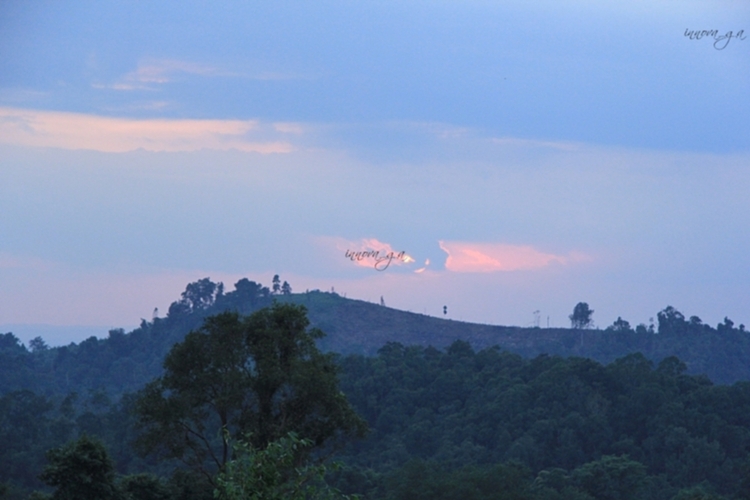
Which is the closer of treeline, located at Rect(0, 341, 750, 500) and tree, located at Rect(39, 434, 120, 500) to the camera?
tree, located at Rect(39, 434, 120, 500)

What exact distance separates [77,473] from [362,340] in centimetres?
12529

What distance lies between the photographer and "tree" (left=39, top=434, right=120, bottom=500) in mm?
31500

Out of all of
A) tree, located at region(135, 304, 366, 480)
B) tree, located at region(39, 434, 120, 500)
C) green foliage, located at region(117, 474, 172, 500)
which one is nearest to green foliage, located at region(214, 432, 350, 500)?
tree, located at region(135, 304, 366, 480)

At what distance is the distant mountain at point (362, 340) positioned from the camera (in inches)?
5433

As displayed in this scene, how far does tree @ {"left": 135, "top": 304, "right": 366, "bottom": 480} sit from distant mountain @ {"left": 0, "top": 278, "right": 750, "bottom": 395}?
327 feet

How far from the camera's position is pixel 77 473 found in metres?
31.6

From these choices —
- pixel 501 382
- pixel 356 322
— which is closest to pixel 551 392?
→ pixel 501 382

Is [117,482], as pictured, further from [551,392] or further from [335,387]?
[551,392]

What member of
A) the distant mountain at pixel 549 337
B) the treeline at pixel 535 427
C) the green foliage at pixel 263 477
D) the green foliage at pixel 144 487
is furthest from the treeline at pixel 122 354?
the green foliage at pixel 263 477

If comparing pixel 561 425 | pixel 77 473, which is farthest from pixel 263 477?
pixel 561 425

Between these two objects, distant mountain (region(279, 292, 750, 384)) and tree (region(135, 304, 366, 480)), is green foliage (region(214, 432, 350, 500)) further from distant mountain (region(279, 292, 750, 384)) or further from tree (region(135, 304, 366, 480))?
distant mountain (region(279, 292, 750, 384))

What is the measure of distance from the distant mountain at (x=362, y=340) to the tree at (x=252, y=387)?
99704mm

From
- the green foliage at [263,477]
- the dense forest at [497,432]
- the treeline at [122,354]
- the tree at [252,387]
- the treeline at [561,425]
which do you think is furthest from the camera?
the treeline at [122,354]

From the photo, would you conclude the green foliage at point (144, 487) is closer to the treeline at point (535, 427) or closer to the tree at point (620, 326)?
the treeline at point (535, 427)
